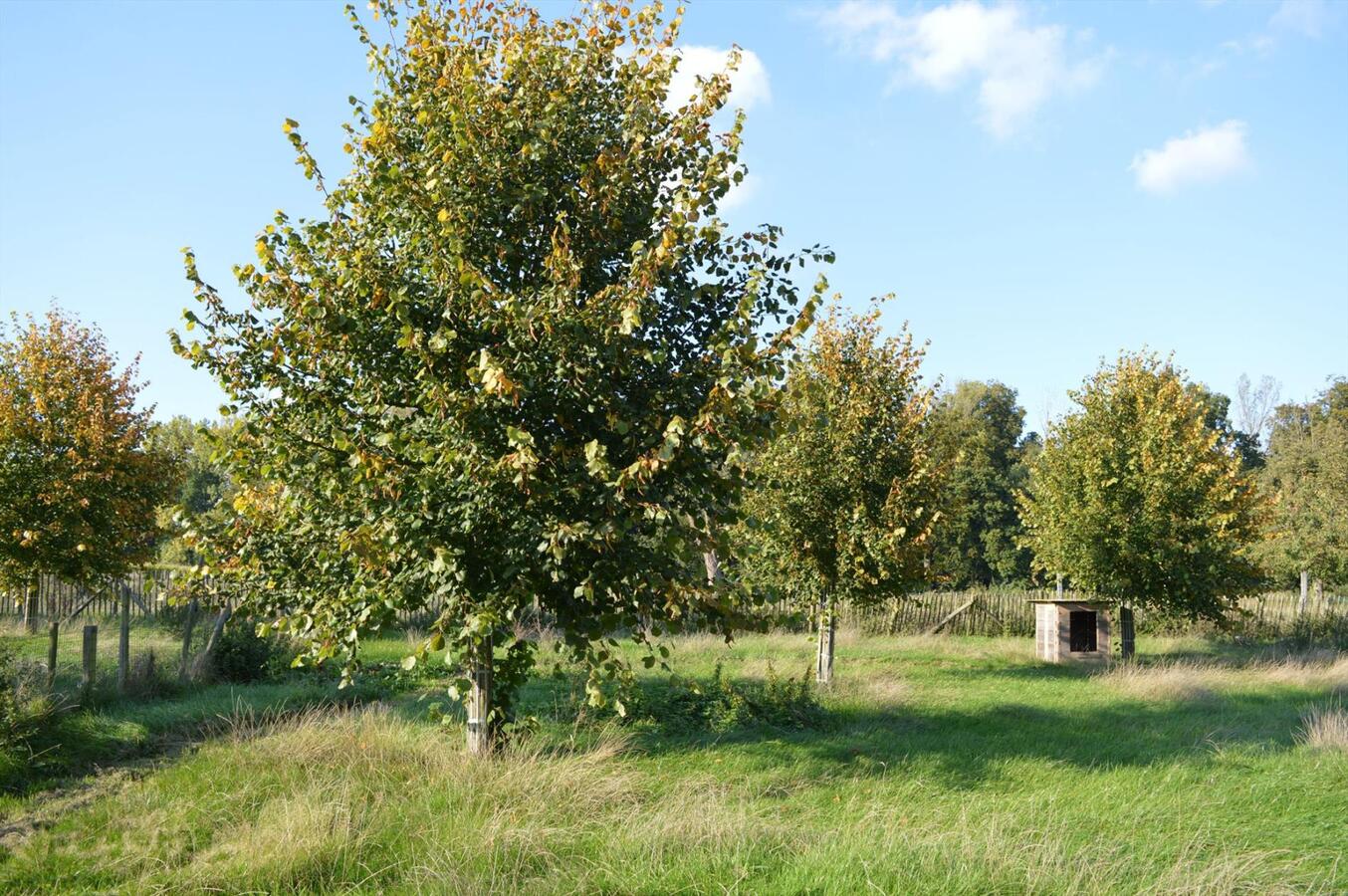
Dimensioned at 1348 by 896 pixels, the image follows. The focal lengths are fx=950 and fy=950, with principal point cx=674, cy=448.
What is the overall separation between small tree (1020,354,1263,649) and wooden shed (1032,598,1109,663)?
593 millimetres

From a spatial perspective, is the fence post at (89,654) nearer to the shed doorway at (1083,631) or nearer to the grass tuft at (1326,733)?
the grass tuft at (1326,733)

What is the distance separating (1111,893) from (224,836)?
5.47 m

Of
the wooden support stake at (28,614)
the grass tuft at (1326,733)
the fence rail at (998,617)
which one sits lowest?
the fence rail at (998,617)

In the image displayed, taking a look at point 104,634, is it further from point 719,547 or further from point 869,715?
point 719,547

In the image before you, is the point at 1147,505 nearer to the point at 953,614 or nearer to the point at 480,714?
the point at 953,614

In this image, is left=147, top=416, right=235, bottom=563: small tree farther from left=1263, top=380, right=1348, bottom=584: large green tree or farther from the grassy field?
left=1263, top=380, right=1348, bottom=584: large green tree

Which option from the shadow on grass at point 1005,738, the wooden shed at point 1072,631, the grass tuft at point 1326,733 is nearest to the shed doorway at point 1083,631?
the wooden shed at point 1072,631

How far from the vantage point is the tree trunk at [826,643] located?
14.1 meters

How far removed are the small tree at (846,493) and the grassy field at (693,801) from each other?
8.07 ft

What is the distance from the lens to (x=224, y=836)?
6297 millimetres

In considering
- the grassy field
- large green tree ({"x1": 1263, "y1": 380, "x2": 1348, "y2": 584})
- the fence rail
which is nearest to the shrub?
the grassy field

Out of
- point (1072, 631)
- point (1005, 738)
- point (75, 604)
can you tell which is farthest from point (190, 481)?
point (1005, 738)

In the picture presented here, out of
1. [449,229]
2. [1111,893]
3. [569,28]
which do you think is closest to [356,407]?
[449,229]

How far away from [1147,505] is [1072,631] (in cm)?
333
